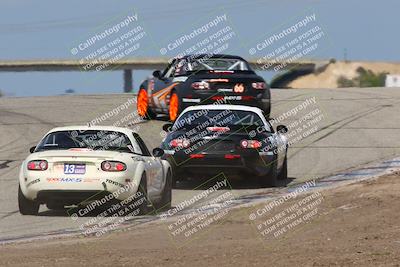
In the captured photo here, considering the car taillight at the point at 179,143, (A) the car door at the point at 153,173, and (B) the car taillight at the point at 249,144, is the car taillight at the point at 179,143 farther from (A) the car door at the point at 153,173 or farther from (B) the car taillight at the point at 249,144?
(A) the car door at the point at 153,173

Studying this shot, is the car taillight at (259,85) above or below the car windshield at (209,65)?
below

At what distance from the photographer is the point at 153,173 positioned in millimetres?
15422

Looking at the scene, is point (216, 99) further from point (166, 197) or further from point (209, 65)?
point (166, 197)

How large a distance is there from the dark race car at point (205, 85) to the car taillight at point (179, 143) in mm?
6856

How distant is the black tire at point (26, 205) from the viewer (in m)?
14.7

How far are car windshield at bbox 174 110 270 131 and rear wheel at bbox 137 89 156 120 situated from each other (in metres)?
8.29

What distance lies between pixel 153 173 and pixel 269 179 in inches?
119

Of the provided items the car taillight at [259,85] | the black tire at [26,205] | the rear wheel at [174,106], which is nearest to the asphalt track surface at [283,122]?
the black tire at [26,205]

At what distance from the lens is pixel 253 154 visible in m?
17.6

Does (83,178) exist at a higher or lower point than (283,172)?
higher

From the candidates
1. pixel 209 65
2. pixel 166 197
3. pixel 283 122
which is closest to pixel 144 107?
pixel 209 65

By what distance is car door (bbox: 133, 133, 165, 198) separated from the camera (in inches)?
596

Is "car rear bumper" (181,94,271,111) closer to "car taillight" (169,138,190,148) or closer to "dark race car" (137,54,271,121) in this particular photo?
"dark race car" (137,54,271,121)

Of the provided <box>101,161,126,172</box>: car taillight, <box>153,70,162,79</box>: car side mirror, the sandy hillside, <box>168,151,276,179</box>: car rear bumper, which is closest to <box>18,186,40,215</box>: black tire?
<box>101,161,126,172</box>: car taillight
